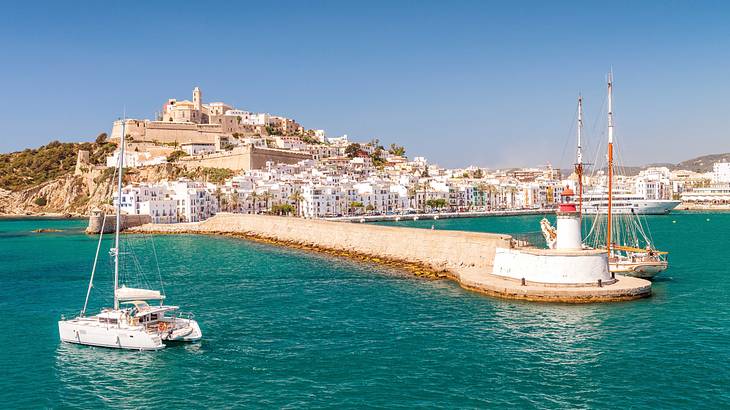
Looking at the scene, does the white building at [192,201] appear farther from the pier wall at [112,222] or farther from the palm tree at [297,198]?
the palm tree at [297,198]

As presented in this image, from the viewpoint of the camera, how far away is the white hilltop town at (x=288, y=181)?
8338cm

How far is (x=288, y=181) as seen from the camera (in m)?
93.0

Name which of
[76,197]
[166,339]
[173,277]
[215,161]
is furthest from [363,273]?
[76,197]

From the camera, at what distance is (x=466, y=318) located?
22672 mm

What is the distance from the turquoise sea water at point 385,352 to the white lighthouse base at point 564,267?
6.16 feet

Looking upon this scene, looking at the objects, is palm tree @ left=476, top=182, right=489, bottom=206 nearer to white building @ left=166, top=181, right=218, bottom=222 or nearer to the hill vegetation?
white building @ left=166, top=181, right=218, bottom=222

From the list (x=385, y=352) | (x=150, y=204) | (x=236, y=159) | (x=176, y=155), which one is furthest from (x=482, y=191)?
→ (x=385, y=352)

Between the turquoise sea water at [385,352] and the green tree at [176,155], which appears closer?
the turquoise sea water at [385,352]

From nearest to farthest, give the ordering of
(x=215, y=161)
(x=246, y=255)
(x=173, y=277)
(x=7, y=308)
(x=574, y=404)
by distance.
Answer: (x=574, y=404) → (x=7, y=308) → (x=173, y=277) → (x=246, y=255) → (x=215, y=161)

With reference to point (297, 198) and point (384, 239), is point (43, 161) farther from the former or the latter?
point (384, 239)

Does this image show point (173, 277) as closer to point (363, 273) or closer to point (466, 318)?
point (363, 273)

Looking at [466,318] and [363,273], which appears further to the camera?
[363,273]

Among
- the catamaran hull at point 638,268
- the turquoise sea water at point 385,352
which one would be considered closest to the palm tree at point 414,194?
the turquoise sea water at point 385,352

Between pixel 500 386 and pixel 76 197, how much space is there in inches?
4298
